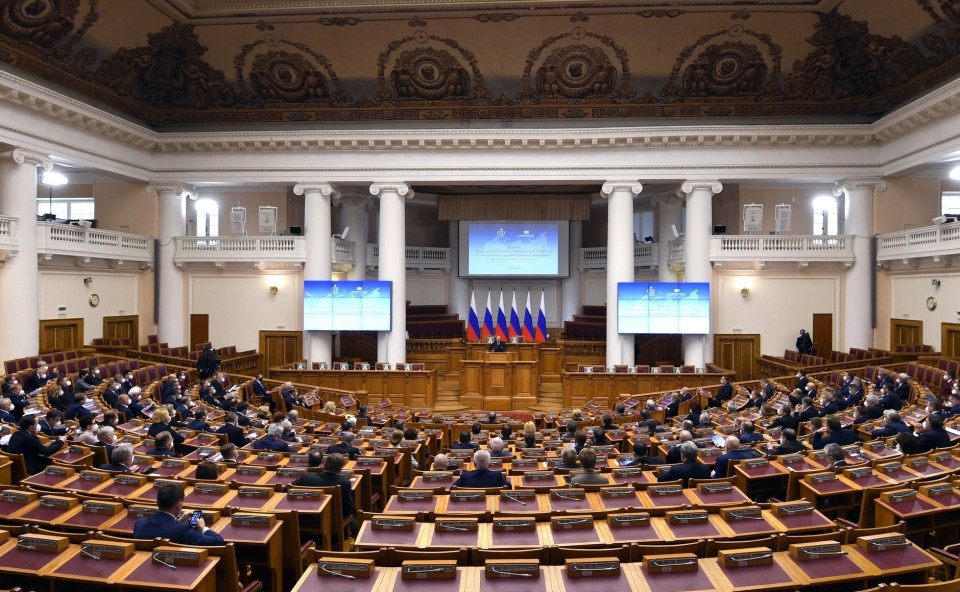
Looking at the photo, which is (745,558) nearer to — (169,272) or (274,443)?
(274,443)

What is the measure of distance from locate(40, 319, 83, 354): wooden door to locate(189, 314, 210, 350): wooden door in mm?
3614

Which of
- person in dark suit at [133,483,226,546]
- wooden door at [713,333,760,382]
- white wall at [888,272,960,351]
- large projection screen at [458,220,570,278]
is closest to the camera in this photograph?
person in dark suit at [133,483,226,546]

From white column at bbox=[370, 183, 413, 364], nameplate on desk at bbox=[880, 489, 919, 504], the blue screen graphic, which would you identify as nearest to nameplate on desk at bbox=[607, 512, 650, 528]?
nameplate on desk at bbox=[880, 489, 919, 504]

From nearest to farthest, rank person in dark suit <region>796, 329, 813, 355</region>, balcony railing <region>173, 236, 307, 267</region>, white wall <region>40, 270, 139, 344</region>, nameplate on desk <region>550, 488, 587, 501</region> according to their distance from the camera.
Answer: nameplate on desk <region>550, 488, 587, 501</region>
white wall <region>40, 270, 139, 344</region>
person in dark suit <region>796, 329, 813, 355</region>
balcony railing <region>173, 236, 307, 267</region>

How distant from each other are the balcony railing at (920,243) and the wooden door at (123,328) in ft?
71.9

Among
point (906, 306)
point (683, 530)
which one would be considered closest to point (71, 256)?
point (683, 530)

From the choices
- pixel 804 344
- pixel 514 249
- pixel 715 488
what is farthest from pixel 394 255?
pixel 715 488

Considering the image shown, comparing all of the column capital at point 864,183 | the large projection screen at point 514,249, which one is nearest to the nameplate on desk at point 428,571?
the column capital at point 864,183

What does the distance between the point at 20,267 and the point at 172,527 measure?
13871 millimetres

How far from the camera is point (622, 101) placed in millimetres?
18609

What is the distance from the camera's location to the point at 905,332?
57.2 ft

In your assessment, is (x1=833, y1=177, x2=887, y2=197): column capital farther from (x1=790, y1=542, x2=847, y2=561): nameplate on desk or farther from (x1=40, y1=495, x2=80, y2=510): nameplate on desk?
(x1=40, y1=495, x2=80, y2=510): nameplate on desk

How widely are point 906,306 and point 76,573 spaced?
1997 centimetres

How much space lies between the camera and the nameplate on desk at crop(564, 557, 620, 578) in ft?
12.2
